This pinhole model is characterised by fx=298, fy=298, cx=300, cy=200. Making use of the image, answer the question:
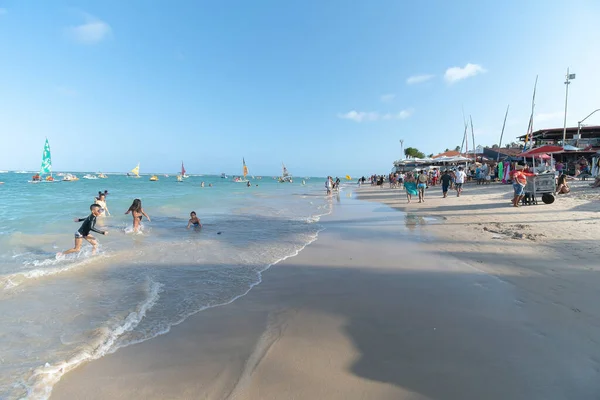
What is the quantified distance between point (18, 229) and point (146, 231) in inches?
191

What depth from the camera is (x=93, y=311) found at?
4.36 m

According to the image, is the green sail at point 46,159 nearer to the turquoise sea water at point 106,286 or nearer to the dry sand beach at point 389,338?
the turquoise sea water at point 106,286

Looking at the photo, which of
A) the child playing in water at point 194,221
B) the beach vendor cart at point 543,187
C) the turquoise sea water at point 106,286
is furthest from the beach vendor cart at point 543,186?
the child playing in water at point 194,221

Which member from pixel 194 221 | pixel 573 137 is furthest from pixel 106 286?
pixel 573 137

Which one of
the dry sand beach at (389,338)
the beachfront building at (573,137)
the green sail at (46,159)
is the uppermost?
the beachfront building at (573,137)

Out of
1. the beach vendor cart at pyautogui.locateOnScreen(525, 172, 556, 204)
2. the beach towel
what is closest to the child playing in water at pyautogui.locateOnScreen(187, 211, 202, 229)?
the beach towel

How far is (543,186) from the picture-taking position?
1226cm

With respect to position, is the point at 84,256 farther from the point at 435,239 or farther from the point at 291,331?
the point at 435,239

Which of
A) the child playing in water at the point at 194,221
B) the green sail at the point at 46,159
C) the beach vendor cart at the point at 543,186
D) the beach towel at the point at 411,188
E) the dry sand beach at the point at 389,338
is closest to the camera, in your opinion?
the dry sand beach at the point at 389,338

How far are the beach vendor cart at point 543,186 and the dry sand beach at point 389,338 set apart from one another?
24.6ft

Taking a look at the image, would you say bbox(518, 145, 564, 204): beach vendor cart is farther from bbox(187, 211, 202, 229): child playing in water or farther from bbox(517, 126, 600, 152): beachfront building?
bbox(517, 126, 600, 152): beachfront building

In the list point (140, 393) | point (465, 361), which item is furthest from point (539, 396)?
point (140, 393)

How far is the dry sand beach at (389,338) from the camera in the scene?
2.57 metres

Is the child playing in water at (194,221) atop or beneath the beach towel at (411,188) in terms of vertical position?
beneath
